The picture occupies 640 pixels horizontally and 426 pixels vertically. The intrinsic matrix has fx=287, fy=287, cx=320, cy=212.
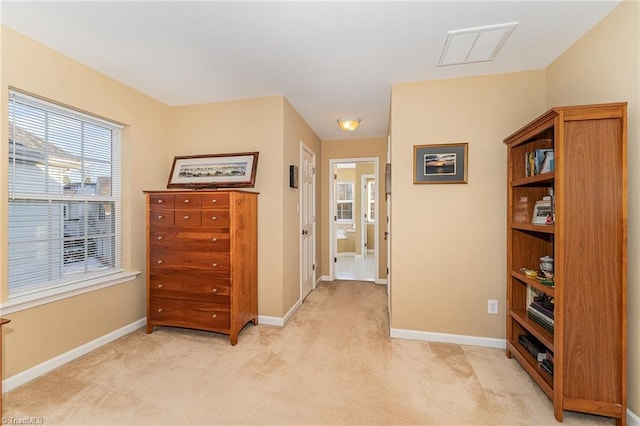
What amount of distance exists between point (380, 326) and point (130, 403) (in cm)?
222

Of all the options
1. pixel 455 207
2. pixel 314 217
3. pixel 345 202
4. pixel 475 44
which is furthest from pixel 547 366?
pixel 345 202

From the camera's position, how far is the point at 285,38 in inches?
80.6

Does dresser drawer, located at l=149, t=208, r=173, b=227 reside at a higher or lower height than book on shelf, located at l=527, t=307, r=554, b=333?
higher

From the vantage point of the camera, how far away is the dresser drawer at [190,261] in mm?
2672

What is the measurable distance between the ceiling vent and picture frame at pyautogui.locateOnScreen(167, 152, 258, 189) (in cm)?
200

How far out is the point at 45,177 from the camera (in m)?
2.27

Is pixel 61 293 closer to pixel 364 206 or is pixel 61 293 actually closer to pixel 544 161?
pixel 544 161

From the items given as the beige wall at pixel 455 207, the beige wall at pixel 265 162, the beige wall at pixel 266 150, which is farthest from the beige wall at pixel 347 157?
the beige wall at pixel 455 207

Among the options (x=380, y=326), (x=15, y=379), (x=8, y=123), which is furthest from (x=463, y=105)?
(x=15, y=379)

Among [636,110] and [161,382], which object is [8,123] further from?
[636,110]

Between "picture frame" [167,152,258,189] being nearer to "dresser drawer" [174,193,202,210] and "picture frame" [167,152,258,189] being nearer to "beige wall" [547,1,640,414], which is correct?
"dresser drawer" [174,193,202,210]

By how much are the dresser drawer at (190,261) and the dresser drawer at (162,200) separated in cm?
44

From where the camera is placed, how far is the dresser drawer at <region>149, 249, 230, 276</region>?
2672 mm

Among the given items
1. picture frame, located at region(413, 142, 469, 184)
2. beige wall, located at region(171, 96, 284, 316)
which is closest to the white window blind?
beige wall, located at region(171, 96, 284, 316)
